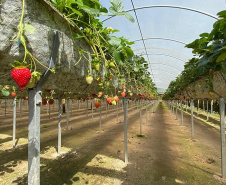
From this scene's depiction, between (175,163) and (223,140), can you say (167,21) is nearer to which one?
(223,140)

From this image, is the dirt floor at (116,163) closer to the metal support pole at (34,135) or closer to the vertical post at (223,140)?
the vertical post at (223,140)

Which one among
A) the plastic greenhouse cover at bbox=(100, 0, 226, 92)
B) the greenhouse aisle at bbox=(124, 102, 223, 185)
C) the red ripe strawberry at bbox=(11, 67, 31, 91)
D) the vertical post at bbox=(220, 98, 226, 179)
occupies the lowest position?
the greenhouse aisle at bbox=(124, 102, 223, 185)

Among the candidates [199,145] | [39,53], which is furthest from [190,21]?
[39,53]

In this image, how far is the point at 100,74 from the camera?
1908mm

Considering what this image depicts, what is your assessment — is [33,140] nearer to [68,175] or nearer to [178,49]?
[68,175]

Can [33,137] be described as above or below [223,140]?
above

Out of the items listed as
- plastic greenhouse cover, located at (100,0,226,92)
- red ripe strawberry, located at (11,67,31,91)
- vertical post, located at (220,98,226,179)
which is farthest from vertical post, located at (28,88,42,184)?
plastic greenhouse cover, located at (100,0,226,92)

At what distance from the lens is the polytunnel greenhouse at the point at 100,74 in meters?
1.30

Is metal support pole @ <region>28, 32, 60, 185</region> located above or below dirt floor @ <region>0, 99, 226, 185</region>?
above

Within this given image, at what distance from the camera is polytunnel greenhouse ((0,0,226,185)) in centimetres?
130

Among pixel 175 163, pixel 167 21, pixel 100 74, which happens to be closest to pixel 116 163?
pixel 175 163

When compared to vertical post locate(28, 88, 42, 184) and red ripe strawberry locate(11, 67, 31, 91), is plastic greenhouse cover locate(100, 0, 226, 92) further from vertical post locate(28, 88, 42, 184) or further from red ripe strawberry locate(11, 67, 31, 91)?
red ripe strawberry locate(11, 67, 31, 91)

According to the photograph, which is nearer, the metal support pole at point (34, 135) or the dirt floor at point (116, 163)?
the metal support pole at point (34, 135)

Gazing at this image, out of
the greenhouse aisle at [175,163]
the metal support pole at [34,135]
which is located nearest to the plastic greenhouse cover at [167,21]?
the greenhouse aisle at [175,163]
